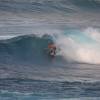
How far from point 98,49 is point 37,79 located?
5974 mm

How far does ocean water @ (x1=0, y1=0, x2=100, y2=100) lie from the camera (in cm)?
1562

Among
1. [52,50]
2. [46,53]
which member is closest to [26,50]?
[46,53]

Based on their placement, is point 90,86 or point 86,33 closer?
point 90,86

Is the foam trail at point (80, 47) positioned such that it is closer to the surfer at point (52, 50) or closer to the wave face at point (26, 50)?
the surfer at point (52, 50)

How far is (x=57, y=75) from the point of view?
706 inches

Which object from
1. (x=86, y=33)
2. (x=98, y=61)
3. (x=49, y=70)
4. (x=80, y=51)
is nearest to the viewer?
(x=49, y=70)

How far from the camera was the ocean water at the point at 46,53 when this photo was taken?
1562 centimetres

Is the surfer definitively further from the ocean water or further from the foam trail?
the foam trail

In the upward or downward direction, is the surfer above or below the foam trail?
above

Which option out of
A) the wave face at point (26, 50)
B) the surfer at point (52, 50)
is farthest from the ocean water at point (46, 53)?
the surfer at point (52, 50)

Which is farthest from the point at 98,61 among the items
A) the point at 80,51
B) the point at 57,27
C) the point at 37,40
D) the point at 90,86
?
the point at 57,27

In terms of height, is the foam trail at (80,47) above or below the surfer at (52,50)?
below

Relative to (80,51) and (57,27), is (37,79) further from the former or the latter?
(57,27)

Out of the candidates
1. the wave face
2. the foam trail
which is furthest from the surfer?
the foam trail
